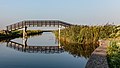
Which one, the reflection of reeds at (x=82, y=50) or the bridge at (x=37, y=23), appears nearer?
the reflection of reeds at (x=82, y=50)

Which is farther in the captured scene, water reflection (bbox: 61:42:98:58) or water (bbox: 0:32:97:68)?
Result: water reflection (bbox: 61:42:98:58)

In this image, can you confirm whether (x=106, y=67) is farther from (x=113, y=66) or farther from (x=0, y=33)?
(x=0, y=33)

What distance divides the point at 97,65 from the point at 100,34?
21.2 m

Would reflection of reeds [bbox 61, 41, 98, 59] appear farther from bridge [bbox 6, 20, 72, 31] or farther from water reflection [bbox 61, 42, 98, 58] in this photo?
bridge [bbox 6, 20, 72, 31]

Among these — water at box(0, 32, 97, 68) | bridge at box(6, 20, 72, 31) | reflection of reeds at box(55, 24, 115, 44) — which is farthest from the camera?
bridge at box(6, 20, 72, 31)

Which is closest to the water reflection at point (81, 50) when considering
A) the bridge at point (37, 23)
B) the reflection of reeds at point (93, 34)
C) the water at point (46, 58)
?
the water at point (46, 58)

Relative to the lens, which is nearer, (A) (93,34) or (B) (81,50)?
(B) (81,50)

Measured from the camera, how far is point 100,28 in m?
34.4

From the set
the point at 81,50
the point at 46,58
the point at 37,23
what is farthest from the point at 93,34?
the point at 37,23

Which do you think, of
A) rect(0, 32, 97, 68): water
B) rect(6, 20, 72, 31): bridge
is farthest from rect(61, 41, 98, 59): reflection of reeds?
rect(6, 20, 72, 31): bridge

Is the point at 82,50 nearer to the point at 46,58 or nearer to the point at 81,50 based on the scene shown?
the point at 81,50

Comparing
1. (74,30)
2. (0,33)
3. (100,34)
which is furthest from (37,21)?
(100,34)

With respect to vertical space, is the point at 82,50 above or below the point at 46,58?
below

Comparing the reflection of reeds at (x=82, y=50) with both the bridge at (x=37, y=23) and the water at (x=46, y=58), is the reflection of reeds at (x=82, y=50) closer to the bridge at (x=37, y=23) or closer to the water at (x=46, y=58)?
the water at (x=46, y=58)
